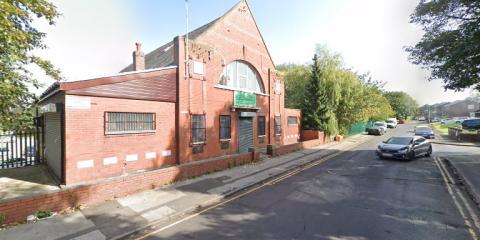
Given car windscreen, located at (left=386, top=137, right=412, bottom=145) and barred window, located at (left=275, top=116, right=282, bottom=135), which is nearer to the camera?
car windscreen, located at (left=386, top=137, right=412, bottom=145)

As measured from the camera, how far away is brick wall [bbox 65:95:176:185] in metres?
9.16

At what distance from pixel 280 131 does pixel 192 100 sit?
1064cm

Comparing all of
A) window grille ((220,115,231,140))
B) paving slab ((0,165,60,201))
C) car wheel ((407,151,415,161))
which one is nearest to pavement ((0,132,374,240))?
paving slab ((0,165,60,201))

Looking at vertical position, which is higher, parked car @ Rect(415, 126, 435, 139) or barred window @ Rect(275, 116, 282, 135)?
barred window @ Rect(275, 116, 282, 135)


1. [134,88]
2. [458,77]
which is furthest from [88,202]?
[458,77]

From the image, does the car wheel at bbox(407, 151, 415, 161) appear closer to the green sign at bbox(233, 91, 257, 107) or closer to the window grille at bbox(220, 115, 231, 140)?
the green sign at bbox(233, 91, 257, 107)

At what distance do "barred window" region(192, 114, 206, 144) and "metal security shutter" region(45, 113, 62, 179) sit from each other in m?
5.95

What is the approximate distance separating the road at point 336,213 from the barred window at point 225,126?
6.12 meters

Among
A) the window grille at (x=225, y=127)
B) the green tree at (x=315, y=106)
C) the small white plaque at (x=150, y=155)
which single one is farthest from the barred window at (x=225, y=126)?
the green tree at (x=315, y=106)

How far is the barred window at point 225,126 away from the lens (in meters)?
16.3

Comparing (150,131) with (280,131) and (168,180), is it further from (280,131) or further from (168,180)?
(280,131)

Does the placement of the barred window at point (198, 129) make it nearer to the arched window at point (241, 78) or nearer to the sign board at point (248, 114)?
the arched window at point (241, 78)

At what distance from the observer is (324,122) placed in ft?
88.9

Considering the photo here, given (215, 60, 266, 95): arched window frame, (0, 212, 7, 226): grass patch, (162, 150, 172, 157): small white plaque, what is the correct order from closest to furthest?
(0, 212, 7, 226): grass patch → (162, 150, 172, 157): small white plaque → (215, 60, 266, 95): arched window frame
